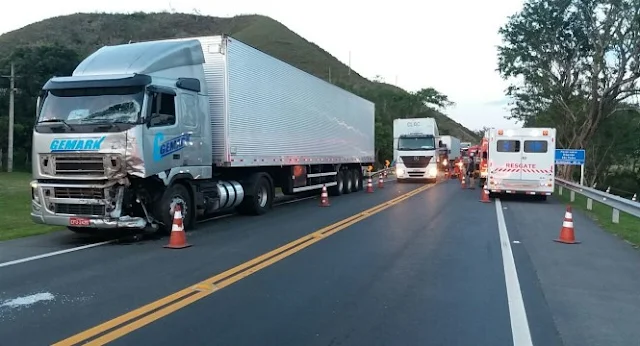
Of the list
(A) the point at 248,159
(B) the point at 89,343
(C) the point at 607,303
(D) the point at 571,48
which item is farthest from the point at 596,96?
(B) the point at 89,343

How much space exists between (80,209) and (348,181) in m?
15.6

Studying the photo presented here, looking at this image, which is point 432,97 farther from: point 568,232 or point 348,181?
point 568,232

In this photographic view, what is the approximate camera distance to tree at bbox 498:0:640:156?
107ft

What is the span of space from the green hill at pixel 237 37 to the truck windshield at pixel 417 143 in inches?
944

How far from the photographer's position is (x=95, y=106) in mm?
10555

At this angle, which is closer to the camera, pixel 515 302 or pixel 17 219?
pixel 515 302

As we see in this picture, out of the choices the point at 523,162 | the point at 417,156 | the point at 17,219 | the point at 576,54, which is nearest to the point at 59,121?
the point at 17,219

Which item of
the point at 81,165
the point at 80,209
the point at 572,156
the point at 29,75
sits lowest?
the point at 80,209

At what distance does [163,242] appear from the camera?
34.7 ft

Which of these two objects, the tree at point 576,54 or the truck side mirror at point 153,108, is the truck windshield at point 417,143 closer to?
the tree at point 576,54

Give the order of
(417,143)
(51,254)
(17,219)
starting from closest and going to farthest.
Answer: (51,254)
(17,219)
(417,143)

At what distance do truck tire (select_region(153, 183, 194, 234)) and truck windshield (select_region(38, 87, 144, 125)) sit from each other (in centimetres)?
170

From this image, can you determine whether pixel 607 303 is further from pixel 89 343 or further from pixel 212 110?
pixel 212 110

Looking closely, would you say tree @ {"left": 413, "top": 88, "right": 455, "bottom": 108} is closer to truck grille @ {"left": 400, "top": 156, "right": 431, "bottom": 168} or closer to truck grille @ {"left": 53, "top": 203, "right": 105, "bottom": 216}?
truck grille @ {"left": 400, "top": 156, "right": 431, "bottom": 168}
